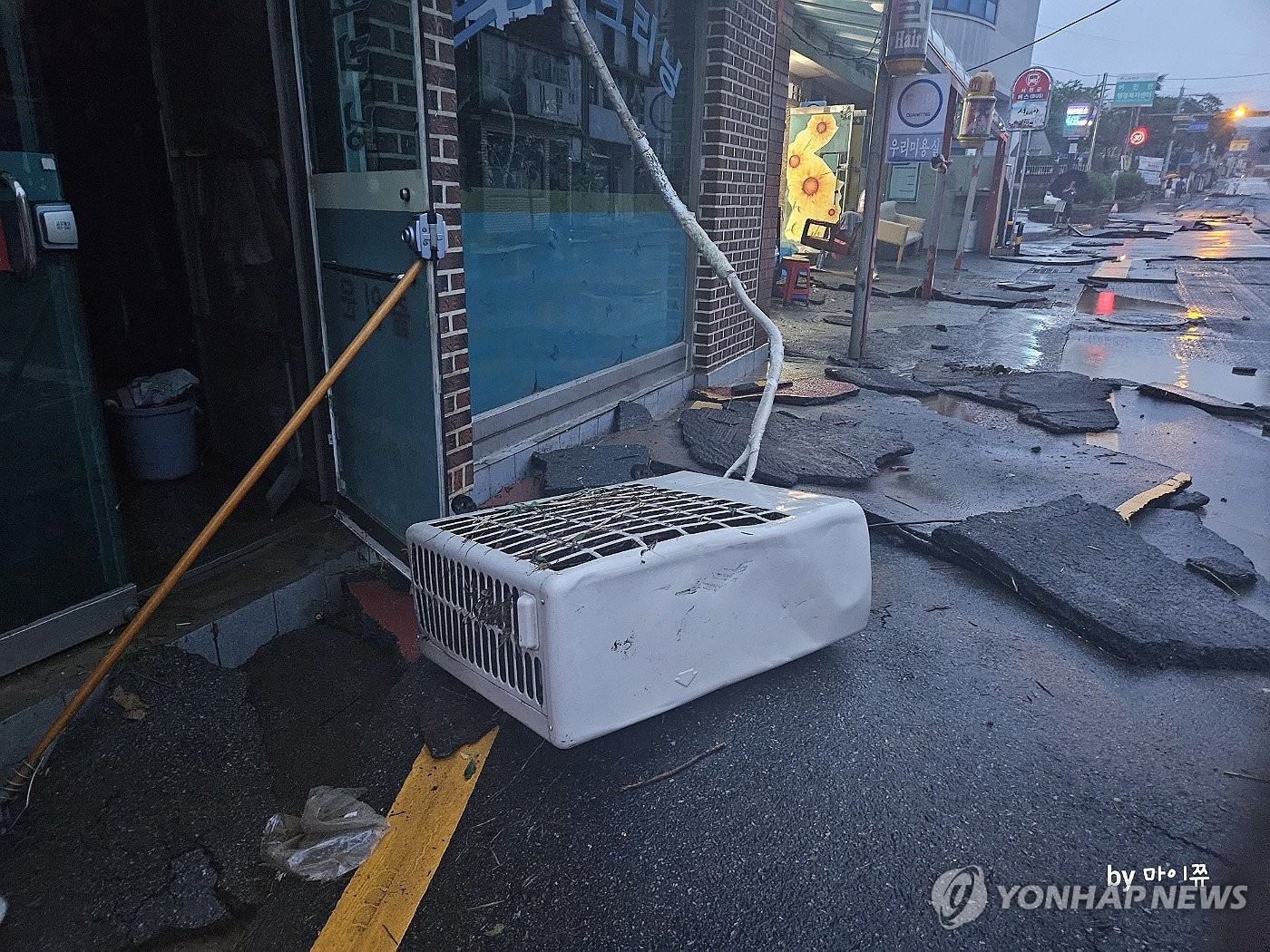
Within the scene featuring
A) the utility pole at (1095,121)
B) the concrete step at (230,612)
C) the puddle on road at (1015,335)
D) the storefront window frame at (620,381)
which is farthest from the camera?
the utility pole at (1095,121)

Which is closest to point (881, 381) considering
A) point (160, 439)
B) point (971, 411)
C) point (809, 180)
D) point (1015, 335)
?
point (971, 411)

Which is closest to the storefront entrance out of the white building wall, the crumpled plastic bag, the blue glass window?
the crumpled plastic bag

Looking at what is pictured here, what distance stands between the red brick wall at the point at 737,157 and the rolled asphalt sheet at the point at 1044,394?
6.49 feet

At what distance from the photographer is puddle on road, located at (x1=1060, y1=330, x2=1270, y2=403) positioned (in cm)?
725

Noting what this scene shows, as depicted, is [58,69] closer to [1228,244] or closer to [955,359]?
[955,359]

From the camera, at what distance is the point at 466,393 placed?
339 centimetres

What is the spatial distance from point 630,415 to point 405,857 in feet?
12.1

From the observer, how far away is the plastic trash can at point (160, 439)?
4109 mm

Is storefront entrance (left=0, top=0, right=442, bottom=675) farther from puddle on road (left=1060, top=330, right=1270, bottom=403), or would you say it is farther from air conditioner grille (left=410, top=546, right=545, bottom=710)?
puddle on road (left=1060, top=330, right=1270, bottom=403)

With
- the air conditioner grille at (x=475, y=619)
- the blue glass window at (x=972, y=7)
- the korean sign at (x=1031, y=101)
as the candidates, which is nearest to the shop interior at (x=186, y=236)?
the air conditioner grille at (x=475, y=619)

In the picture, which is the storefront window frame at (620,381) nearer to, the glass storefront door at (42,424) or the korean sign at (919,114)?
the glass storefront door at (42,424)

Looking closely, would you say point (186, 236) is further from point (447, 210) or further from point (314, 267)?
point (447, 210)

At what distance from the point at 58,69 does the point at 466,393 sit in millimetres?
3528

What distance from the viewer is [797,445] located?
16.4ft
